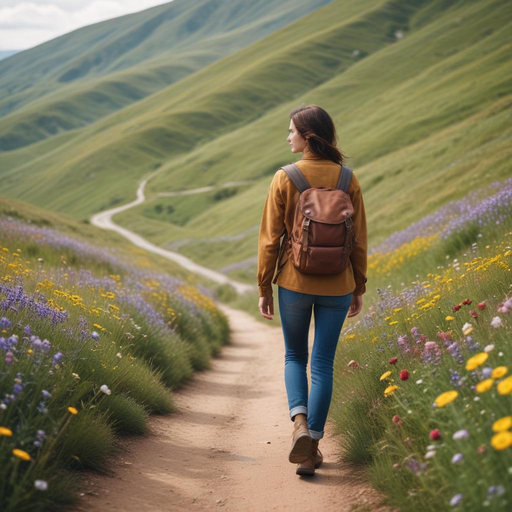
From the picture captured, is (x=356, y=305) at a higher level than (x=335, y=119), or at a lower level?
higher

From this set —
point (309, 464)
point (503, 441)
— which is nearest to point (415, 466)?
point (503, 441)

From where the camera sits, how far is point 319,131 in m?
5.02

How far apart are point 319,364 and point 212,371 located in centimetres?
686

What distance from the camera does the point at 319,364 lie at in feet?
16.5

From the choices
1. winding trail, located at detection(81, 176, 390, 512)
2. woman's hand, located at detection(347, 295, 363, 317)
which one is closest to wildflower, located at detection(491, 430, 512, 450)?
winding trail, located at detection(81, 176, 390, 512)

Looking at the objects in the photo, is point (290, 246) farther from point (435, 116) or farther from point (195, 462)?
point (435, 116)

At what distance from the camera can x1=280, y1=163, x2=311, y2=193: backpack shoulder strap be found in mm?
4852

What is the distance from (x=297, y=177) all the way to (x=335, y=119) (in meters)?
99.0

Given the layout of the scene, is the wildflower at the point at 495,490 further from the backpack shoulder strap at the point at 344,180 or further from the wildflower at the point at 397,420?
the backpack shoulder strap at the point at 344,180

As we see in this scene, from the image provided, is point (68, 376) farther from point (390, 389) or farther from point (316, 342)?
point (390, 389)

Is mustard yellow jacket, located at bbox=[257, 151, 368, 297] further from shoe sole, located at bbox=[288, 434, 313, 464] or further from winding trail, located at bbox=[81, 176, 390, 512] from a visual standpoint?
winding trail, located at bbox=[81, 176, 390, 512]

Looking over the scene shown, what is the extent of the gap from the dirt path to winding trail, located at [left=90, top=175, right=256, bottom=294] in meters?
24.3

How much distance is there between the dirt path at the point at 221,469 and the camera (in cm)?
428

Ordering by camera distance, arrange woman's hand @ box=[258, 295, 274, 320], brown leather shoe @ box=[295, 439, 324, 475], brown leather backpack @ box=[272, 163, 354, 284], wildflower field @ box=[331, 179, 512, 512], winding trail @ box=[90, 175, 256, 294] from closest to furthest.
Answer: wildflower field @ box=[331, 179, 512, 512], brown leather backpack @ box=[272, 163, 354, 284], brown leather shoe @ box=[295, 439, 324, 475], woman's hand @ box=[258, 295, 274, 320], winding trail @ box=[90, 175, 256, 294]
